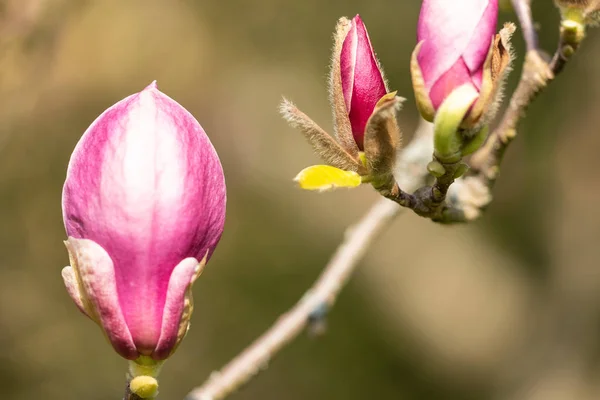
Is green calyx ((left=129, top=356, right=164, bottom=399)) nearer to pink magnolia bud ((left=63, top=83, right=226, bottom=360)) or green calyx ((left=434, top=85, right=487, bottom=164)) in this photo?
pink magnolia bud ((left=63, top=83, right=226, bottom=360))

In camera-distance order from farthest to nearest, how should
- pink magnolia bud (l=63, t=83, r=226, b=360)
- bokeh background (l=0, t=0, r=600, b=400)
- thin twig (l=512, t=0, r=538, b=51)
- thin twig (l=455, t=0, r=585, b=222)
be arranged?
bokeh background (l=0, t=0, r=600, b=400)
thin twig (l=512, t=0, r=538, b=51)
thin twig (l=455, t=0, r=585, b=222)
pink magnolia bud (l=63, t=83, r=226, b=360)

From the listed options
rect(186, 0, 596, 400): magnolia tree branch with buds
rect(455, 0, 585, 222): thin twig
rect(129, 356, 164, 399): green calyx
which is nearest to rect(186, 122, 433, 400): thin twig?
rect(186, 0, 596, 400): magnolia tree branch with buds

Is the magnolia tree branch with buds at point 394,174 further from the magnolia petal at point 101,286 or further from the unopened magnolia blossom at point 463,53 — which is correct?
the magnolia petal at point 101,286

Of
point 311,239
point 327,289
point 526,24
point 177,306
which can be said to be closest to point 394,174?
point 177,306

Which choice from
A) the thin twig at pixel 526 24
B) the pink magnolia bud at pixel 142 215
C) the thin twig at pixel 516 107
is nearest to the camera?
the pink magnolia bud at pixel 142 215

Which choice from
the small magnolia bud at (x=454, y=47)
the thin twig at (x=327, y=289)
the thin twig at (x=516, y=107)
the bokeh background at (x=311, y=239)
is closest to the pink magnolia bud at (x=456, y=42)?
the small magnolia bud at (x=454, y=47)
